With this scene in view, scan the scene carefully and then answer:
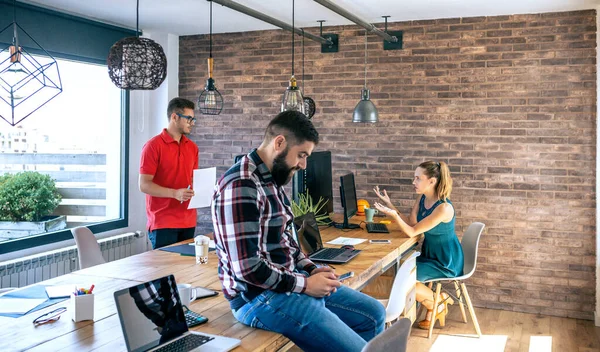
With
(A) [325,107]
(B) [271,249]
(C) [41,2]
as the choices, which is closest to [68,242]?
(C) [41,2]

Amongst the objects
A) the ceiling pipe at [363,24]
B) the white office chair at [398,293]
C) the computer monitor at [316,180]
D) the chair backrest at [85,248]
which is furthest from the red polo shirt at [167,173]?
the white office chair at [398,293]

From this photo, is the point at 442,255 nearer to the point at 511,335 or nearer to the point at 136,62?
the point at 511,335

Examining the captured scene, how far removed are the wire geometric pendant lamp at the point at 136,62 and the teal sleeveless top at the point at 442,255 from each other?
2.38 m

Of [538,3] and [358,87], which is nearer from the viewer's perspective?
[538,3]

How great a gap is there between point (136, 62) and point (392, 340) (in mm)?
1977

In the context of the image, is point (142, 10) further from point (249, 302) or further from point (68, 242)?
point (249, 302)

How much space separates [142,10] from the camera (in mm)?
5184

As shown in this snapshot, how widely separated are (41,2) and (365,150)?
3069 millimetres

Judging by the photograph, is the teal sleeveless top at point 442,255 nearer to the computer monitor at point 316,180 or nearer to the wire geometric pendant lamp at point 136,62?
the computer monitor at point 316,180

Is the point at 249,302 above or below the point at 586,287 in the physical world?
above

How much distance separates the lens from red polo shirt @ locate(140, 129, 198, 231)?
430cm

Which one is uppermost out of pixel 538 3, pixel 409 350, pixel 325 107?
pixel 538 3

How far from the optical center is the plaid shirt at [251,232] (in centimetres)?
221

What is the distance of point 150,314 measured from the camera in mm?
1965
